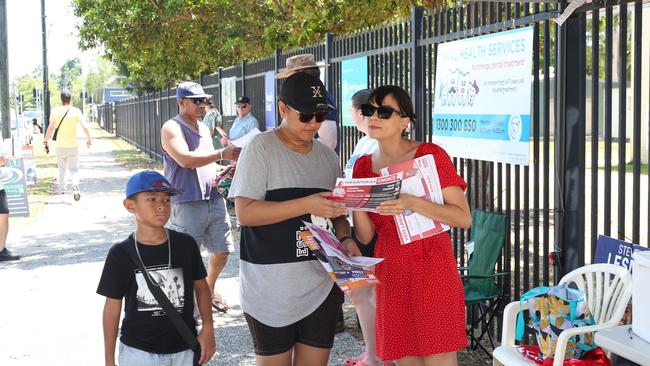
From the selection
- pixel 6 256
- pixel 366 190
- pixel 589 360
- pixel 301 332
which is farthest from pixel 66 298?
pixel 589 360

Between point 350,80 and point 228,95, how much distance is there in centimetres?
789

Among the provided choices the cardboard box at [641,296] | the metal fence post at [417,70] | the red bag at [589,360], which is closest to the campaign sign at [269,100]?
the metal fence post at [417,70]

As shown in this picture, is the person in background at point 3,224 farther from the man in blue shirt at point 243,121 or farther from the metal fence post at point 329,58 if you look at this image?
the metal fence post at point 329,58

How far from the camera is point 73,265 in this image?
9.92m

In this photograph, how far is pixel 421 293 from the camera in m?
3.91

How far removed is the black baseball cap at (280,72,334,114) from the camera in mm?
3807

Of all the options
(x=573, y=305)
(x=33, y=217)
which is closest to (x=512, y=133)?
(x=573, y=305)

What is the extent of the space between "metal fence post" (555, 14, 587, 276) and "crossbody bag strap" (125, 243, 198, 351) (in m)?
2.38

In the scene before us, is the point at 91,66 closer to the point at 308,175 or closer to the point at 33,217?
the point at 33,217

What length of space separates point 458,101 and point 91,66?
156 meters

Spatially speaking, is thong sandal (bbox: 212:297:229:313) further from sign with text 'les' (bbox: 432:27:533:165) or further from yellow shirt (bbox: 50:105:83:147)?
yellow shirt (bbox: 50:105:83:147)

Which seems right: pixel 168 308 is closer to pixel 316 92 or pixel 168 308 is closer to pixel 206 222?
pixel 316 92

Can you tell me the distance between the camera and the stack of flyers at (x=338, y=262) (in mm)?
3670

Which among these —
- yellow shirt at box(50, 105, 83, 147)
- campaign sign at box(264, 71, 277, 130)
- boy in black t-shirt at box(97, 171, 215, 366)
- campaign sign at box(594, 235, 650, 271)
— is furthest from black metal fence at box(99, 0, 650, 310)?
yellow shirt at box(50, 105, 83, 147)
